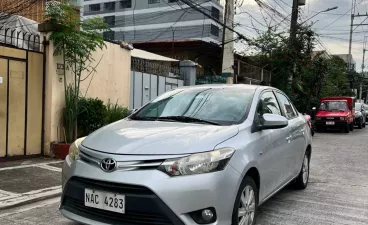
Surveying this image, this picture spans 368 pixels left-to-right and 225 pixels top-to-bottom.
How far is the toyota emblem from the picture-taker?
10.0 ft

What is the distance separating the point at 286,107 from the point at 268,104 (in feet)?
2.88

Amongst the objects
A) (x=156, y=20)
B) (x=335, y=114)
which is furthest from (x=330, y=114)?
(x=156, y=20)

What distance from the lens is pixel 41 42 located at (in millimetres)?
7715

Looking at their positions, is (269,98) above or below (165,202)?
above

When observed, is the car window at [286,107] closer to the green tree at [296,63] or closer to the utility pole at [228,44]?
the utility pole at [228,44]

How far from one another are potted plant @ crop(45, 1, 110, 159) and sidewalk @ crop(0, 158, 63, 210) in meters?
0.76

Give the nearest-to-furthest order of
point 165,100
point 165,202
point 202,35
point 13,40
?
point 165,202 → point 165,100 → point 13,40 → point 202,35

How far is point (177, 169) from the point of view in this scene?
2990 mm

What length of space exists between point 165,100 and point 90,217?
1908 millimetres

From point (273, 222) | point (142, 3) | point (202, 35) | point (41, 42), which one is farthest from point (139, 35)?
point (273, 222)

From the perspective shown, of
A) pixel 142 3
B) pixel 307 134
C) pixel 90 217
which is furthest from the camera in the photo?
pixel 142 3

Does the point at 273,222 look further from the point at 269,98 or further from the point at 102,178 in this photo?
the point at 102,178

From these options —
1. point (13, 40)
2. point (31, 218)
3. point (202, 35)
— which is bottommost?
point (31, 218)

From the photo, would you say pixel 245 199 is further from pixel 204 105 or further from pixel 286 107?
pixel 286 107
